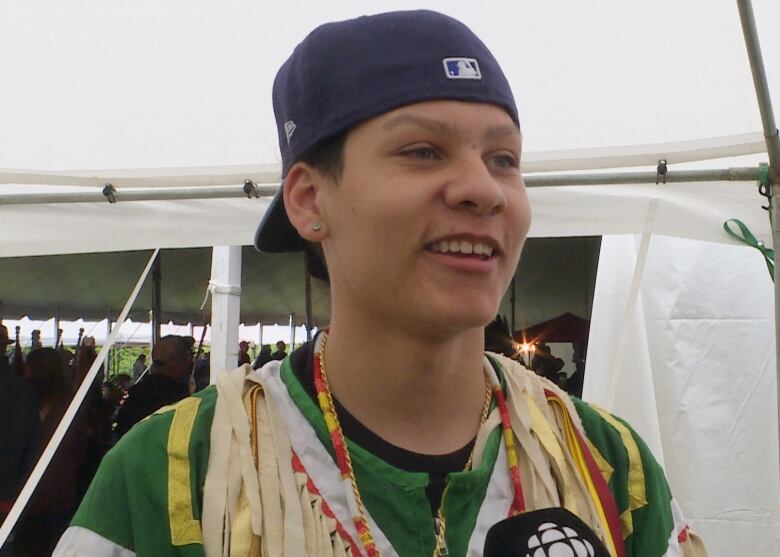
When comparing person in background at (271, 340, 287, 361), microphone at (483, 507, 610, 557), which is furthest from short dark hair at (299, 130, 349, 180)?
person in background at (271, 340, 287, 361)

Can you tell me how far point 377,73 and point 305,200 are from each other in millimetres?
187

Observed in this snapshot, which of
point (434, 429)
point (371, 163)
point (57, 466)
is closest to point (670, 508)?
point (434, 429)

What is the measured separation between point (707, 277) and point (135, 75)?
204cm

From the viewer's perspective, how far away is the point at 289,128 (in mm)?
989

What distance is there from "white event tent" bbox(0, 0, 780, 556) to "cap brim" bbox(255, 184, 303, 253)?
3.73 feet

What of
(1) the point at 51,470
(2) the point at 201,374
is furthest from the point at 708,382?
(2) the point at 201,374

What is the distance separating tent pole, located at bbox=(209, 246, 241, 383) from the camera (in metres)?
3.08

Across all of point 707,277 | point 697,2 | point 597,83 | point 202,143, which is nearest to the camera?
point 697,2

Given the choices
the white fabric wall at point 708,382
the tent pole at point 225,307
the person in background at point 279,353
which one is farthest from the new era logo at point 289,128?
the person in background at point 279,353

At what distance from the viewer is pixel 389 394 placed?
0.95 m

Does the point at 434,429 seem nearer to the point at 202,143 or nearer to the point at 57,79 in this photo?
the point at 202,143

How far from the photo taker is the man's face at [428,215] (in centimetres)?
84

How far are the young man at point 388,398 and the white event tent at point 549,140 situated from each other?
4.12ft

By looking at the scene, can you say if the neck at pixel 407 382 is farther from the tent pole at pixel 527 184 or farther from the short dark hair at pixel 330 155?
the tent pole at pixel 527 184
